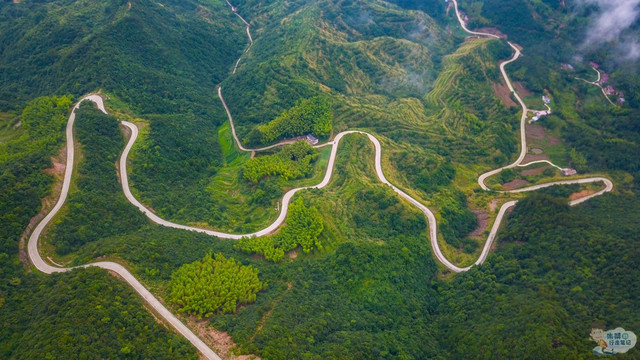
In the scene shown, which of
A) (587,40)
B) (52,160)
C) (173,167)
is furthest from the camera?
(587,40)

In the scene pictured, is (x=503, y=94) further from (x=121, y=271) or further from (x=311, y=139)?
(x=121, y=271)

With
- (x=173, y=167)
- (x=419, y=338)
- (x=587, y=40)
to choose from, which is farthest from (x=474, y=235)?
(x=587, y=40)

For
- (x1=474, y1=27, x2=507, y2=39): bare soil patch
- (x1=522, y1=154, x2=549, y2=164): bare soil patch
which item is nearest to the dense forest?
(x1=522, y1=154, x2=549, y2=164): bare soil patch

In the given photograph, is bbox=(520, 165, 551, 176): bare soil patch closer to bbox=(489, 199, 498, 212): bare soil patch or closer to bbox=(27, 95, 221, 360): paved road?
bbox=(489, 199, 498, 212): bare soil patch

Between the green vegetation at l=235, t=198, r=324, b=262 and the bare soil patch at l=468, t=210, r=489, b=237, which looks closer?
the green vegetation at l=235, t=198, r=324, b=262

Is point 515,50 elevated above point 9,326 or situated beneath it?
situated beneath

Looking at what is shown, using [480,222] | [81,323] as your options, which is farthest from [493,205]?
[81,323]

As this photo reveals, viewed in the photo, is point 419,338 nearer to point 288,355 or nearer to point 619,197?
point 288,355
